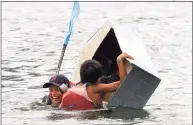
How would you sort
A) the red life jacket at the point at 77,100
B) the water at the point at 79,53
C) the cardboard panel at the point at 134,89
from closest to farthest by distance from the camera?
the cardboard panel at the point at 134,89 < the red life jacket at the point at 77,100 < the water at the point at 79,53

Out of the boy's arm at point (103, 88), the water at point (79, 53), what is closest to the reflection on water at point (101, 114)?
the water at point (79, 53)

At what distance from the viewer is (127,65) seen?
28.5 feet

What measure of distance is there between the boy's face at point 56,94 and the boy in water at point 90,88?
0.23m

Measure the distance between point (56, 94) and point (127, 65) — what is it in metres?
Answer: 1.08

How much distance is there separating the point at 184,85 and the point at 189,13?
1129cm

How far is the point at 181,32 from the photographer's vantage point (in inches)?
757

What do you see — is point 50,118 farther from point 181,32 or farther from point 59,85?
point 181,32

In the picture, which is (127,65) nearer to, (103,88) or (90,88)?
(103,88)

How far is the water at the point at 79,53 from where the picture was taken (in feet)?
29.5

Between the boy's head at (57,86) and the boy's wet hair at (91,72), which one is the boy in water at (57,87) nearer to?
the boy's head at (57,86)

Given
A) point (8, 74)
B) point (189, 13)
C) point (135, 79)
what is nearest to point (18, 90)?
point (8, 74)

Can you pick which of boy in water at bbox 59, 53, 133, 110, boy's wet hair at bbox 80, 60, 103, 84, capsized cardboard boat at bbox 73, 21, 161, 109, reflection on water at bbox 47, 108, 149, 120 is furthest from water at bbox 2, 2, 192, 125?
boy's wet hair at bbox 80, 60, 103, 84

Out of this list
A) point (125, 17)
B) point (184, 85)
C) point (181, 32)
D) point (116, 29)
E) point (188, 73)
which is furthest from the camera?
point (125, 17)

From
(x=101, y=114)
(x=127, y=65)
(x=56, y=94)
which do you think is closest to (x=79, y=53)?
(x=56, y=94)
